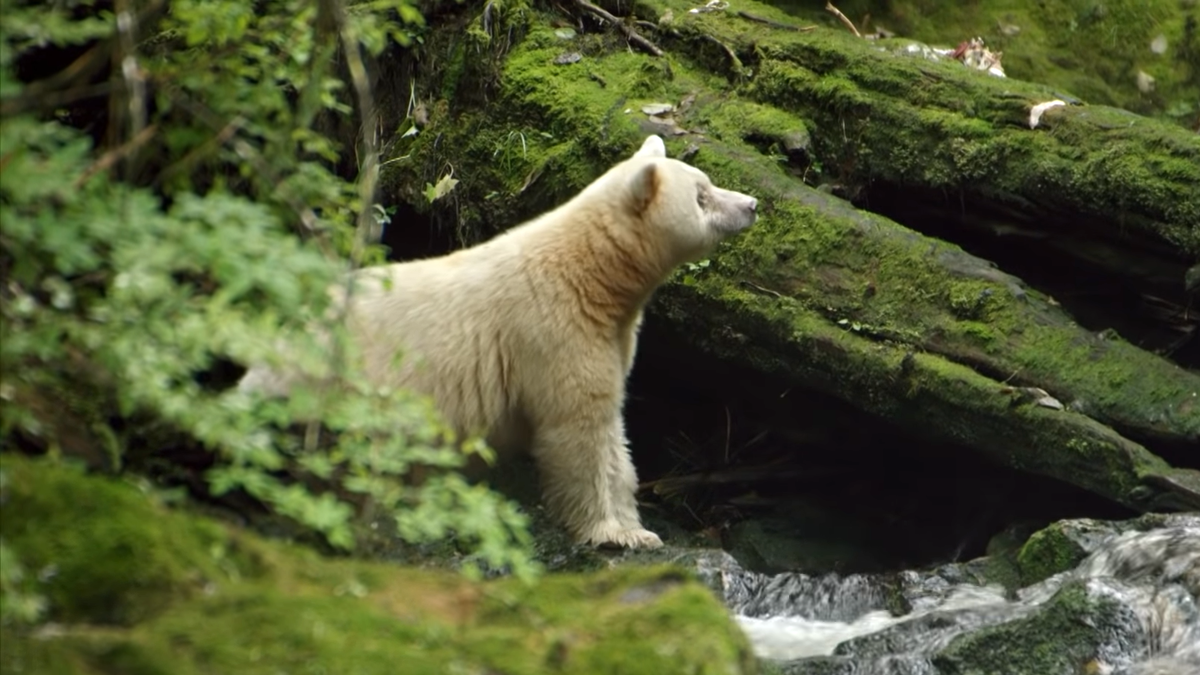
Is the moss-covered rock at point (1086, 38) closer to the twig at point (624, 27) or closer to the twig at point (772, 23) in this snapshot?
the twig at point (772, 23)

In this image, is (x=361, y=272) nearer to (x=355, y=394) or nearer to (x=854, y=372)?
(x=355, y=394)

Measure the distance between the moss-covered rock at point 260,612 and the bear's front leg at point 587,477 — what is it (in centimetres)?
348

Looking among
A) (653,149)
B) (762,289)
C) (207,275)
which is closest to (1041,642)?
(762,289)

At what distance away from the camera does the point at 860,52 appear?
10898mm

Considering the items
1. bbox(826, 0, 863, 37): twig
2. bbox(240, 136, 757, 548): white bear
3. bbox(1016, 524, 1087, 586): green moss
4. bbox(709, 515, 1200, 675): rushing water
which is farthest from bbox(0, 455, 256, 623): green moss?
bbox(826, 0, 863, 37): twig

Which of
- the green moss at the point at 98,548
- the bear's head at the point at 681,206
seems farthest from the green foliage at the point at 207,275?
the bear's head at the point at 681,206

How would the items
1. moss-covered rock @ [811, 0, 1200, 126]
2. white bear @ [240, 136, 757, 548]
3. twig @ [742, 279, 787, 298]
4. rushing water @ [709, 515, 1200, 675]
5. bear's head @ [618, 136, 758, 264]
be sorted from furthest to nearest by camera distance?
1. moss-covered rock @ [811, 0, 1200, 126]
2. twig @ [742, 279, 787, 298]
3. bear's head @ [618, 136, 758, 264]
4. white bear @ [240, 136, 757, 548]
5. rushing water @ [709, 515, 1200, 675]

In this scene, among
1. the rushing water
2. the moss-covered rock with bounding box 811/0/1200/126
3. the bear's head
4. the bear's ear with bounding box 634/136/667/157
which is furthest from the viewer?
the moss-covered rock with bounding box 811/0/1200/126

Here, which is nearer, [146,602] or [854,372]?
[146,602]

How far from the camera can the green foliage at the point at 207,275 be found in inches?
156

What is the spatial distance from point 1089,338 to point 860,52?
273 cm

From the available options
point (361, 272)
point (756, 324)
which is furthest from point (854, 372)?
point (361, 272)

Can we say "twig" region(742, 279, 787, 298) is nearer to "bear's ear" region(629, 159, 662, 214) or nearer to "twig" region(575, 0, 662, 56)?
"bear's ear" region(629, 159, 662, 214)

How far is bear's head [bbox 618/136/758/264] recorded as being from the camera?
8617mm
